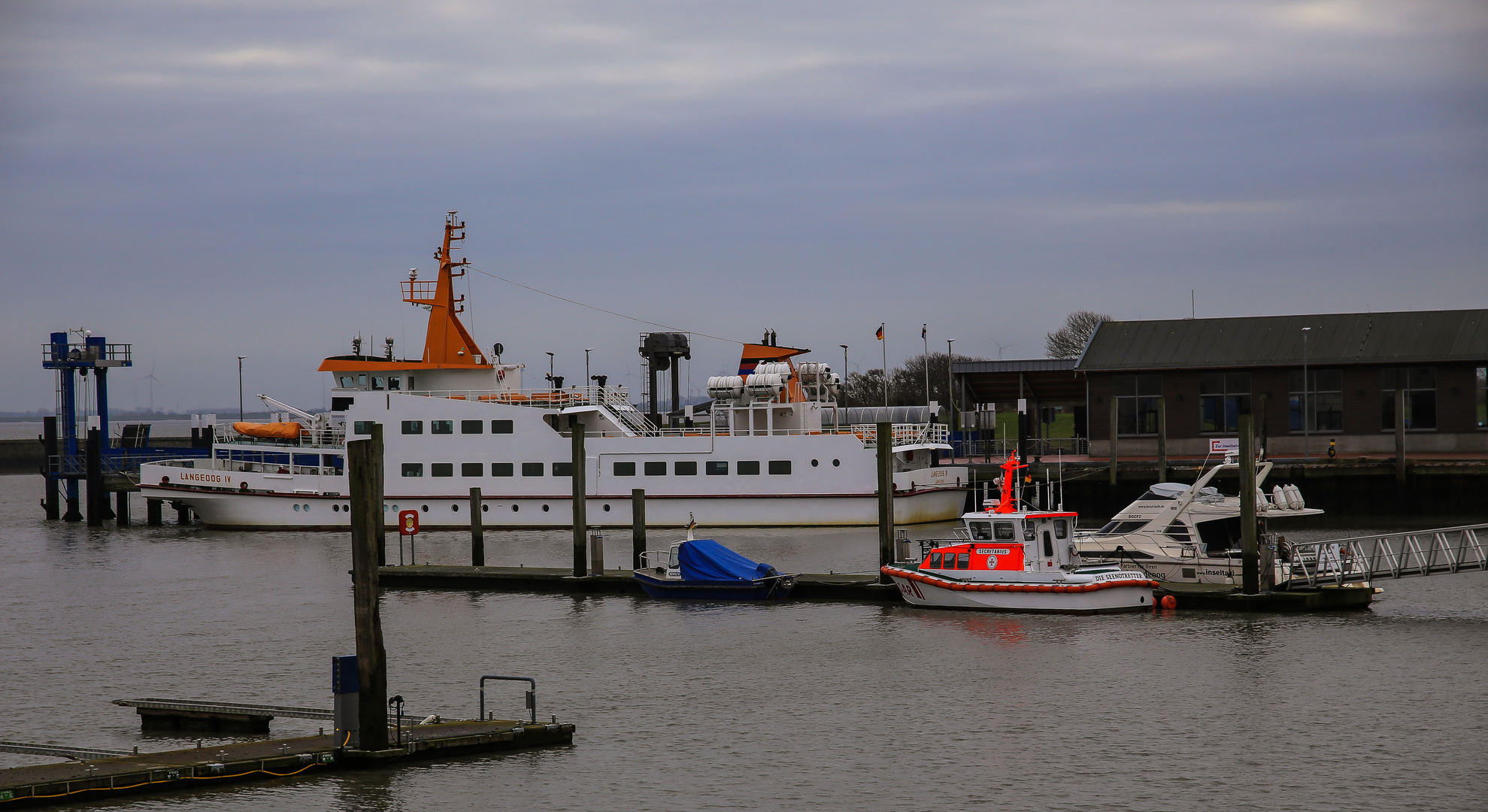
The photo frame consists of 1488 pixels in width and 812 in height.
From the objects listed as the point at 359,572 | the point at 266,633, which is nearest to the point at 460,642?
the point at 266,633

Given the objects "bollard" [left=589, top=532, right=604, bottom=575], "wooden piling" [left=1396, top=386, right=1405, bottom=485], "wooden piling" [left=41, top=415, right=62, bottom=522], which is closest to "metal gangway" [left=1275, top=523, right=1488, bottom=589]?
"bollard" [left=589, top=532, right=604, bottom=575]

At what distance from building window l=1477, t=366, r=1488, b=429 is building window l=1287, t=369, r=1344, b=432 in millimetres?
4188

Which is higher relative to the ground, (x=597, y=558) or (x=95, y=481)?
(x=95, y=481)

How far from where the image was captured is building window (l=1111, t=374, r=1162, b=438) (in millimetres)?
47875

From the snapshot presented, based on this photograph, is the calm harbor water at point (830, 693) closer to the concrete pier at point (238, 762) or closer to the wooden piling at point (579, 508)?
the concrete pier at point (238, 762)

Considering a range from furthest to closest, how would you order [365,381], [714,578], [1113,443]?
[365,381], [1113,443], [714,578]

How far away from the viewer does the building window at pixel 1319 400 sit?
151ft

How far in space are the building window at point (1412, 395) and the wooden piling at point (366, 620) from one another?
40269 mm

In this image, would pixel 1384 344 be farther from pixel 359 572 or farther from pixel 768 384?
pixel 359 572

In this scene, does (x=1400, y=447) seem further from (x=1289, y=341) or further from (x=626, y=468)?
(x=626, y=468)

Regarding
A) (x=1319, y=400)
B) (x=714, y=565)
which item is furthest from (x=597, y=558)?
(x=1319, y=400)

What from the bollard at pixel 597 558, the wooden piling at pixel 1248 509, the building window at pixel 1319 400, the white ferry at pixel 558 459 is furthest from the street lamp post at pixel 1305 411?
the bollard at pixel 597 558

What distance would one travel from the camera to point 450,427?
41812 mm

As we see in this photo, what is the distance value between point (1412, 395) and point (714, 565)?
98.5 ft
